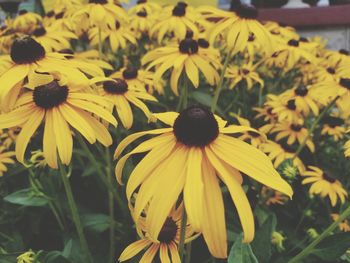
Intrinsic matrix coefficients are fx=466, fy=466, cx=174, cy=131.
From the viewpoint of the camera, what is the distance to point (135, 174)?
61cm

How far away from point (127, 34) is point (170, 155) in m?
1.10

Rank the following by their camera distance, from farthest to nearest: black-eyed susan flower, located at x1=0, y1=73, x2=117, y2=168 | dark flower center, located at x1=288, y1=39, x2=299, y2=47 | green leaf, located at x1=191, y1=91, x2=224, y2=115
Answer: dark flower center, located at x1=288, y1=39, x2=299, y2=47, green leaf, located at x1=191, y1=91, x2=224, y2=115, black-eyed susan flower, located at x1=0, y1=73, x2=117, y2=168

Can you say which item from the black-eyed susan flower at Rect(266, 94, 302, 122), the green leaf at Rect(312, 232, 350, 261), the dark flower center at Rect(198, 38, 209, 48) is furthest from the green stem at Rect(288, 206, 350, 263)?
the dark flower center at Rect(198, 38, 209, 48)

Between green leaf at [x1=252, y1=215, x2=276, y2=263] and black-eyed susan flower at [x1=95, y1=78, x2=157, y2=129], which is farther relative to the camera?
black-eyed susan flower at [x1=95, y1=78, x2=157, y2=129]

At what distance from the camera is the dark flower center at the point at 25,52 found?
2.79 feet

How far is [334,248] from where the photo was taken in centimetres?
87

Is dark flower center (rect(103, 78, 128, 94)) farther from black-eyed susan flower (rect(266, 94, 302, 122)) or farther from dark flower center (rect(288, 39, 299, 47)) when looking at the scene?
dark flower center (rect(288, 39, 299, 47))

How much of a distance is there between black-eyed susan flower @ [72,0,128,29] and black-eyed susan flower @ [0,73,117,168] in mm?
579

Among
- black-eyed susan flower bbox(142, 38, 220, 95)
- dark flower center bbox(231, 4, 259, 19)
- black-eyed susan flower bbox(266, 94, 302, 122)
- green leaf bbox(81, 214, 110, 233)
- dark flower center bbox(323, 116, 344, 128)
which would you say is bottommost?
green leaf bbox(81, 214, 110, 233)

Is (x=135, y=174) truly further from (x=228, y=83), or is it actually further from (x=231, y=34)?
(x=228, y=83)

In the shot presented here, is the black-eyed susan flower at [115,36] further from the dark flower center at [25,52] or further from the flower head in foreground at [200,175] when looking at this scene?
the flower head in foreground at [200,175]

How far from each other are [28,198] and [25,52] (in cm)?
36

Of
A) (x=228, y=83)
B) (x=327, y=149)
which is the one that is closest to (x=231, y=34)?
(x=228, y=83)

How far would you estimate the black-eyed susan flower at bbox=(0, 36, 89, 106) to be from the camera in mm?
776
